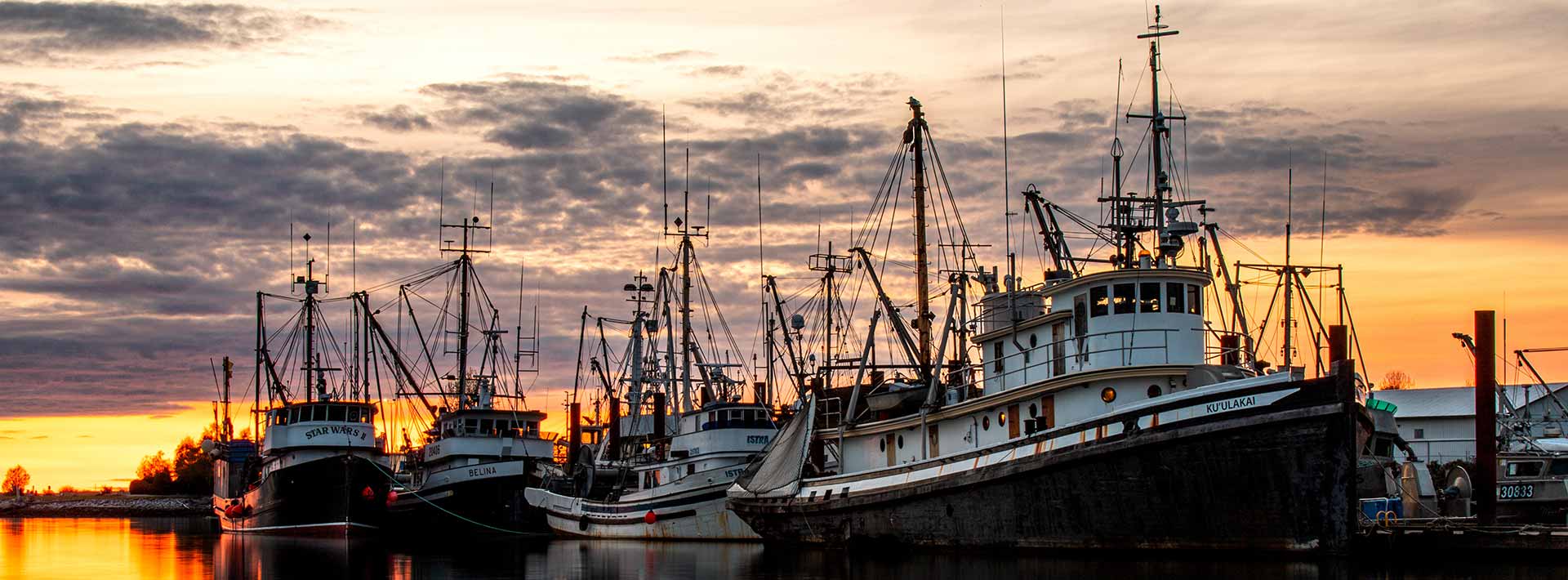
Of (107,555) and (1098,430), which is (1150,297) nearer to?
(1098,430)

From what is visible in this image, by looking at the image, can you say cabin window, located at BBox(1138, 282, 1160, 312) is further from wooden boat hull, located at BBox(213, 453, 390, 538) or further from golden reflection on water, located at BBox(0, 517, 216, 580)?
wooden boat hull, located at BBox(213, 453, 390, 538)

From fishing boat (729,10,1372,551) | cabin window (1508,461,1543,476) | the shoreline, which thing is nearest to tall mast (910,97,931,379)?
fishing boat (729,10,1372,551)

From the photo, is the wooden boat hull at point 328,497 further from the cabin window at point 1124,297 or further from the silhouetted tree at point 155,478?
the silhouetted tree at point 155,478

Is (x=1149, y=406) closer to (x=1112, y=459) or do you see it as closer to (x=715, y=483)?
(x=1112, y=459)

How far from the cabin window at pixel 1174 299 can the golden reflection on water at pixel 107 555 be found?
25.0 metres

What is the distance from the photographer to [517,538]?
6012 cm

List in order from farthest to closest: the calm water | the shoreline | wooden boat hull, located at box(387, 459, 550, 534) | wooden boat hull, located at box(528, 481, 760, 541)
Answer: the shoreline < wooden boat hull, located at box(387, 459, 550, 534) < wooden boat hull, located at box(528, 481, 760, 541) < the calm water

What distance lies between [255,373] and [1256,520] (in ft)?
180

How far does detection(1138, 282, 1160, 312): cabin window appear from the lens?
35250 millimetres

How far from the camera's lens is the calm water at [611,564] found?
96.7ft

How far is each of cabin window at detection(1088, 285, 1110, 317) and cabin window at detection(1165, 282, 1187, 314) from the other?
4.72 ft

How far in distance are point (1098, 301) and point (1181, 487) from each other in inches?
218

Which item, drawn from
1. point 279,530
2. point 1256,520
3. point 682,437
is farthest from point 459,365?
point 1256,520

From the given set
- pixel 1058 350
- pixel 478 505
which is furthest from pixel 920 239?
pixel 478 505
